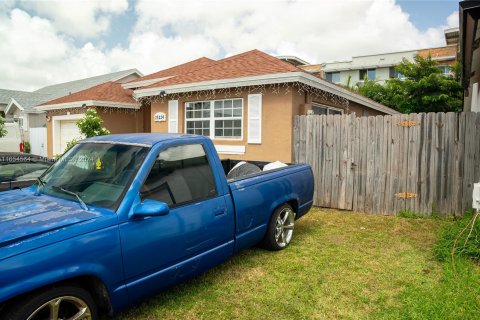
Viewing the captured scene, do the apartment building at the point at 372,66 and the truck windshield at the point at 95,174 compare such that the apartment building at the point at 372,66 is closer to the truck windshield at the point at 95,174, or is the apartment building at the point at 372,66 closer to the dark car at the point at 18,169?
the dark car at the point at 18,169

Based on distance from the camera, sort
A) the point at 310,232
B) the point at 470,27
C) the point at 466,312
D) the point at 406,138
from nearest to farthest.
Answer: the point at 466,312 < the point at 470,27 < the point at 310,232 < the point at 406,138

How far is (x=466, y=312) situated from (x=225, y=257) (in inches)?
96.6

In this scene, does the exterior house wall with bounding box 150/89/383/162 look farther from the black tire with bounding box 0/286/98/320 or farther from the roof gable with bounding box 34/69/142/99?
the roof gable with bounding box 34/69/142/99

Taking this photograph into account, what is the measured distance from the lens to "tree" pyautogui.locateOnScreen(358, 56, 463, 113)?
78.4 ft

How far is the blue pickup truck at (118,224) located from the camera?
2.32 m

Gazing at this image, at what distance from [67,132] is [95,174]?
13.8 meters

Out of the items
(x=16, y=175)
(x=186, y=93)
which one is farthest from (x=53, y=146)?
(x=16, y=175)

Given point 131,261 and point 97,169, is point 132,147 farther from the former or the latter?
point 131,261

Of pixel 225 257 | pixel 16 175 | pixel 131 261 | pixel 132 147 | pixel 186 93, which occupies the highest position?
pixel 186 93

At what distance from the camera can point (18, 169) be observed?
553 cm

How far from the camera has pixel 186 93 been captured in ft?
35.2

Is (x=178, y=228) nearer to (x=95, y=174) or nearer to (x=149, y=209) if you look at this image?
(x=149, y=209)

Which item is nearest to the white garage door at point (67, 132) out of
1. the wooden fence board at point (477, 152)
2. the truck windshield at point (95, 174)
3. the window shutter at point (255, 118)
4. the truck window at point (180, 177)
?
the window shutter at point (255, 118)

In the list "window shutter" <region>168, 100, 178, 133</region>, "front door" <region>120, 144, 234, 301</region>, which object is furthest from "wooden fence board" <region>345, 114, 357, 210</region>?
"window shutter" <region>168, 100, 178, 133</region>
